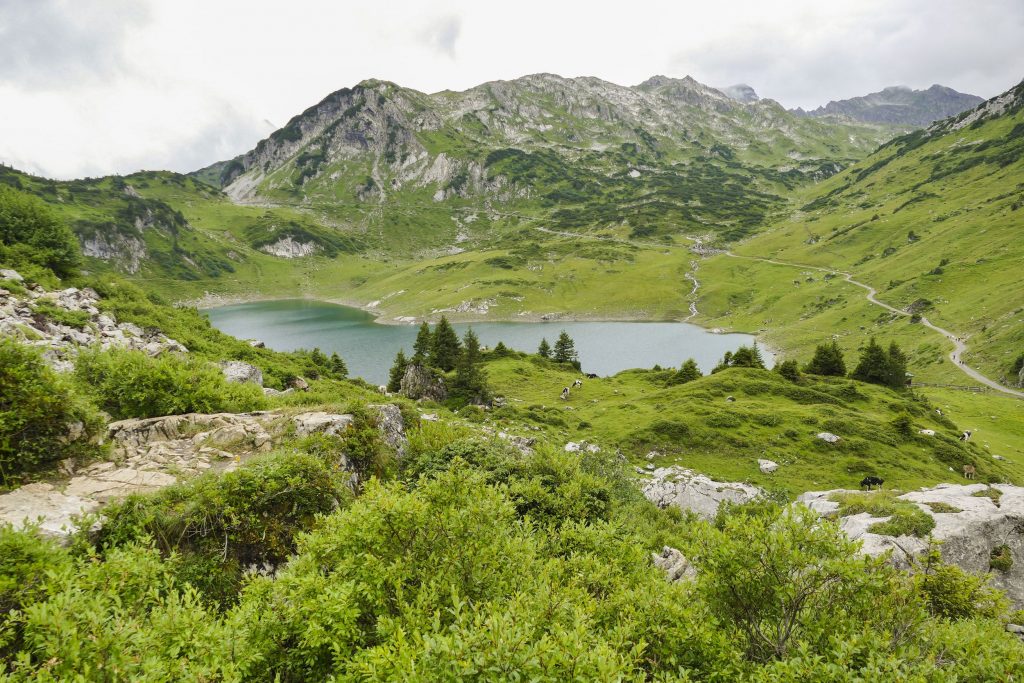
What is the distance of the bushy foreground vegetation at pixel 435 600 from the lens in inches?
269

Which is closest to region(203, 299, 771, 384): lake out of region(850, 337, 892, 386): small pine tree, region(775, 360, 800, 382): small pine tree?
region(850, 337, 892, 386): small pine tree

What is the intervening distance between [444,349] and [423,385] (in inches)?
633

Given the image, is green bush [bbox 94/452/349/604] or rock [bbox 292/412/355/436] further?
rock [bbox 292/412/355/436]

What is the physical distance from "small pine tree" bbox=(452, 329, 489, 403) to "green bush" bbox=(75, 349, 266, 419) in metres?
41.8

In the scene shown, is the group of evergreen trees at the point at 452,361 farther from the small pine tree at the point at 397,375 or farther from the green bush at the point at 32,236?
the green bush at the point at 32,236

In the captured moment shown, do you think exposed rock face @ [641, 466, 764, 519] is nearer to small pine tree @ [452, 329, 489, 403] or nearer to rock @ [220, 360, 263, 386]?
small pine tree @ [452, 329, 489, 403]

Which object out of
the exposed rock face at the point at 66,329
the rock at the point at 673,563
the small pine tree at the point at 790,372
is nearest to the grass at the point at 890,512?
the rock at the point at 673,563

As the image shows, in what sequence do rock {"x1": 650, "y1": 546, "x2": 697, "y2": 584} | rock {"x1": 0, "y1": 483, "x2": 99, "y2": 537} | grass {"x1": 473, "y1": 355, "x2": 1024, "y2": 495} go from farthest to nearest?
grass {"x1": 473, "y1": 355, "x2": 1024, "y2": 495}, rock {"x1": 650, "y1": 546, "x2": 697, "y2": 584}, rock {"x1": 0, "y1": 483, "x2": 99, "y2": 537}

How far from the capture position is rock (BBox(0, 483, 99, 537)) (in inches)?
402

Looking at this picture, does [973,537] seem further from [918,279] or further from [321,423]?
[918,279]

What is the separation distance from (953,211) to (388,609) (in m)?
237

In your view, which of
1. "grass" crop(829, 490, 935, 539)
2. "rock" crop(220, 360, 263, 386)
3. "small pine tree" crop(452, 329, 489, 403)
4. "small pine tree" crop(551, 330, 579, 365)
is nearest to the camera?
"grass" crop(829, 490, 935, 539)

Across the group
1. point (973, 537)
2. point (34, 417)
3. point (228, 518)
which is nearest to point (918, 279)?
point (973, 537)

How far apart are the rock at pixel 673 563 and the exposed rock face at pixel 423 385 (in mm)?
44974
